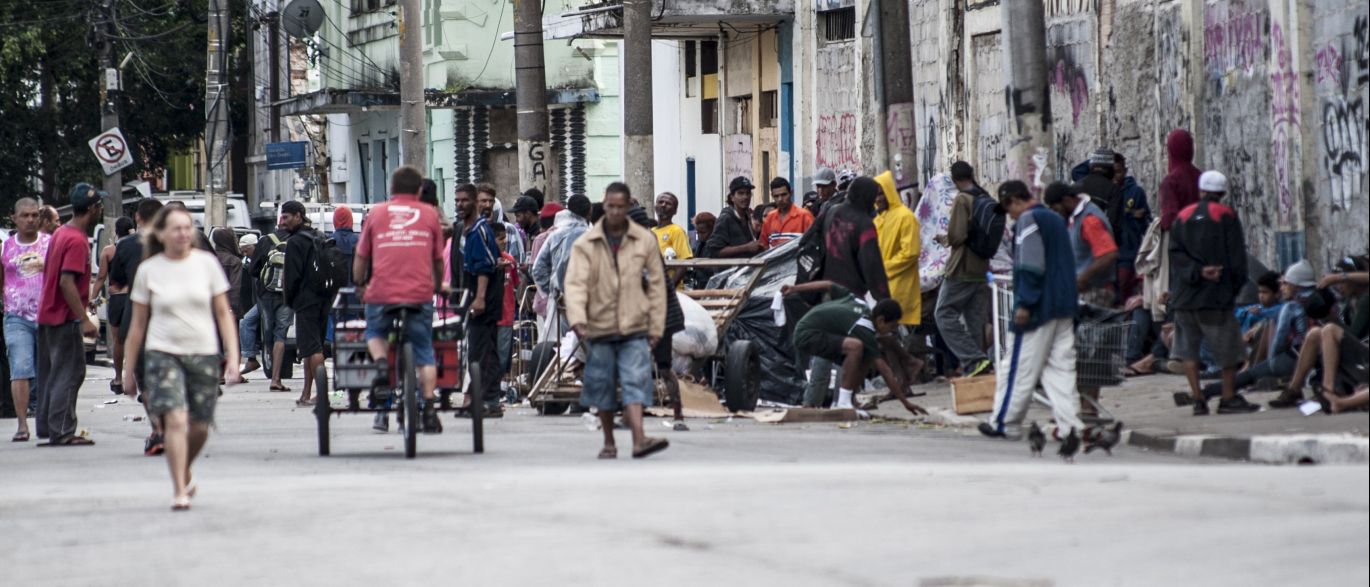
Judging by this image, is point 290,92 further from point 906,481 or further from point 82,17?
point 906,481

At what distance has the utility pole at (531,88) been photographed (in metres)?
23.4

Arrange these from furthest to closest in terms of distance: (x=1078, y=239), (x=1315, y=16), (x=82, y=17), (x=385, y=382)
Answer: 1. (x=82, y=17)
2. (x=1315, y=16)
3. (x=1078, y=239)
4. (x=385, y=382)

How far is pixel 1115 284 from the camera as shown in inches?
669

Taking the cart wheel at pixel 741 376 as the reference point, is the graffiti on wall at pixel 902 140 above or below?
above

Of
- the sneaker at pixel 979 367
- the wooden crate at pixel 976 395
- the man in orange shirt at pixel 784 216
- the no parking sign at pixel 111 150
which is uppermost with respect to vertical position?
the no parking sign at pixel 111 150

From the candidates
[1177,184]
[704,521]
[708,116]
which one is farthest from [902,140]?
[708,116]

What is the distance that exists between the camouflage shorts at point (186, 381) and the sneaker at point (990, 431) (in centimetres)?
523

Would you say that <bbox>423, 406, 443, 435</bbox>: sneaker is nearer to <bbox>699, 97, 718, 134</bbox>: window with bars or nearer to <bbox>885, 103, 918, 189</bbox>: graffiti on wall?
<bbox>885, 103, 918, 189</bbox>: graffiti on wall

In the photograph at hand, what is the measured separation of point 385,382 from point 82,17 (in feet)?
120

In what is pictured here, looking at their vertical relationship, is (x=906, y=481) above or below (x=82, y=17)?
below

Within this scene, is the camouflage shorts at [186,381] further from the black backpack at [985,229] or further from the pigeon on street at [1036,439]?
the black backpack at [985,229]

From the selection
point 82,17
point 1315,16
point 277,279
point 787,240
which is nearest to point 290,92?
point 82,17

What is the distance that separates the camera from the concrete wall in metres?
15.8

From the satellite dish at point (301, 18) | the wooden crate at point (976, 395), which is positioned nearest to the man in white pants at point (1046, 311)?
the wooden crate at point (976, 395)
